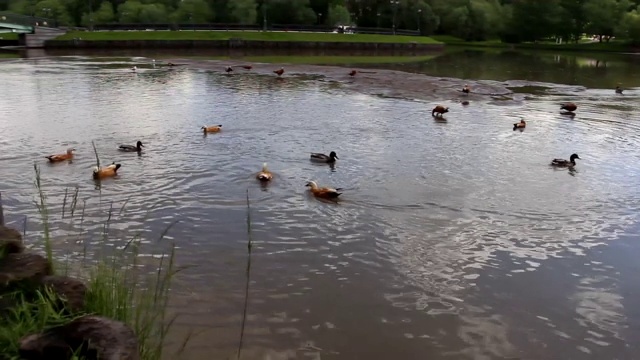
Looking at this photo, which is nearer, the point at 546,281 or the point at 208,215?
the point at 546,281

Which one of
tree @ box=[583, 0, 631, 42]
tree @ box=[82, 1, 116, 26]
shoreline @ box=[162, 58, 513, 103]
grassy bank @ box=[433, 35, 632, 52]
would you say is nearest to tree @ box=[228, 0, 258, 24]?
tree @ box=[82, 1, 116, 26]

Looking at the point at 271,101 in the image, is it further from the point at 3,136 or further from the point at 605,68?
the point at 605,68

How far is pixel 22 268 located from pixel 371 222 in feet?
23.0

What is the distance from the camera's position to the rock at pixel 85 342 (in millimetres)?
4102

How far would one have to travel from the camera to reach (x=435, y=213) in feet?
39.7

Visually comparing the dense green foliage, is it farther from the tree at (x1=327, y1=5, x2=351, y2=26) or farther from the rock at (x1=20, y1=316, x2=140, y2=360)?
the rock at (x1=20, y1=316, x2=140, y2=360)

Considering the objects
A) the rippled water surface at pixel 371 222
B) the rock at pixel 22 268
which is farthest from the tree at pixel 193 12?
the rock at pixel 22 268

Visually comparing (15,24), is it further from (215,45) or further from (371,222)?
(371,222)

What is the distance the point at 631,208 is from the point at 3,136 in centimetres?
1717

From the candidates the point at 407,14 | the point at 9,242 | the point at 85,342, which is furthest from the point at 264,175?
the point at 407,14

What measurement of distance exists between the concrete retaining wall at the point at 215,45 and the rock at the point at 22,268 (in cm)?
6785

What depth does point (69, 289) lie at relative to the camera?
208 inches

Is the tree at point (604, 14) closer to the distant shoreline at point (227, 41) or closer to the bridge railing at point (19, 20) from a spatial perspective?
the distant shoreline at point (227, 41)

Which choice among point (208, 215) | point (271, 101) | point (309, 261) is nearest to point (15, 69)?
point (271, 101)
